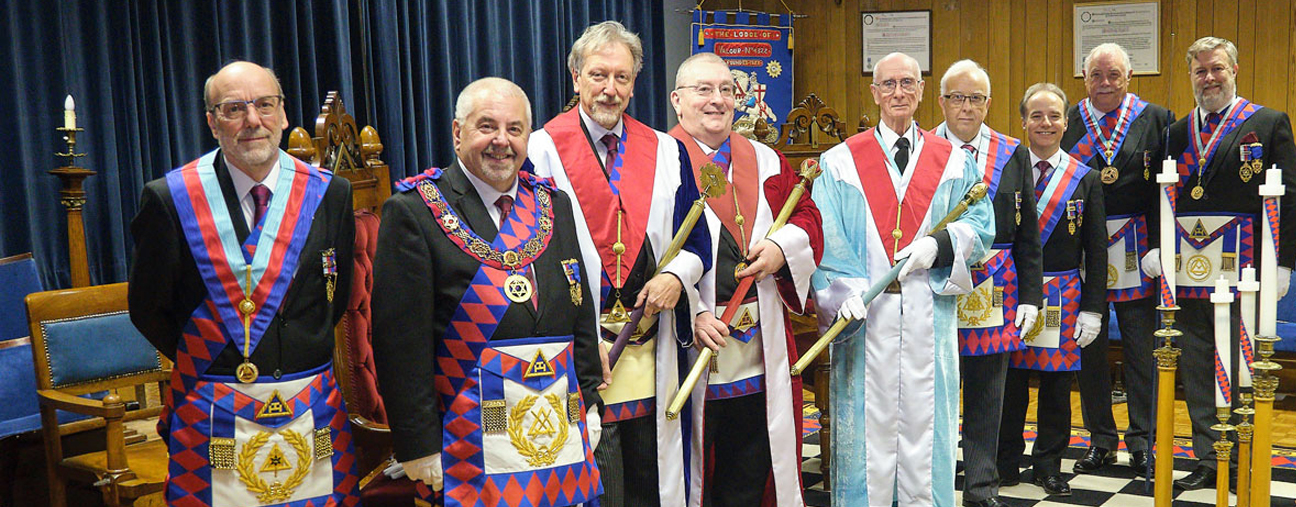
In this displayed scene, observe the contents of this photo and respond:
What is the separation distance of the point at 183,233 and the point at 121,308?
Result: 45.0 inches

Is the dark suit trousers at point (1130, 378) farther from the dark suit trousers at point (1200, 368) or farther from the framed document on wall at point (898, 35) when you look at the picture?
the framed document on wall at point (898, 35)

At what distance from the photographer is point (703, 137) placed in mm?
3152

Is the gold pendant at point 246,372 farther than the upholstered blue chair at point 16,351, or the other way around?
the upholstered blue chair at point 16,351

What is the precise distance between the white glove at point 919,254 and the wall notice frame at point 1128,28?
397 cm

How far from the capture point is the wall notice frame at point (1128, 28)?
666 cm

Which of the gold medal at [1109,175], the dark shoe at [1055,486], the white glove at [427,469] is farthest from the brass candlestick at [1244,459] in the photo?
the white glove at [427,469]

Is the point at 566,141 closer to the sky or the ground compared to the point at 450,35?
closer to the ground

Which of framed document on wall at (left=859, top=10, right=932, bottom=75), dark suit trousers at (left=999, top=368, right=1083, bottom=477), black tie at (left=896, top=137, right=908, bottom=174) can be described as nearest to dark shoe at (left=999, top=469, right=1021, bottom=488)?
dark suit trousers at (left=999, top=368, right=1083, bottom=477)

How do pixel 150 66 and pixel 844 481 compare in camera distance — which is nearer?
pixel 844 481

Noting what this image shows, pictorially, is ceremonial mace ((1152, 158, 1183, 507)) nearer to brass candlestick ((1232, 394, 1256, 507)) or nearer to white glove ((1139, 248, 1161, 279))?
brass candlestick ((1232, 394, 1256, 507))

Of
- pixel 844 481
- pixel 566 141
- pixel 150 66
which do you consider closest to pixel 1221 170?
pixel 844 481

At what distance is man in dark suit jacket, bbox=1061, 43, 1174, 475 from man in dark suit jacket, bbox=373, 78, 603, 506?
2.56 meters

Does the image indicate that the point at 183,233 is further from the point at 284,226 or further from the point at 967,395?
the point at 967,395

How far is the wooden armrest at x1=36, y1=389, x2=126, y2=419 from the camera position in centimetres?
284
